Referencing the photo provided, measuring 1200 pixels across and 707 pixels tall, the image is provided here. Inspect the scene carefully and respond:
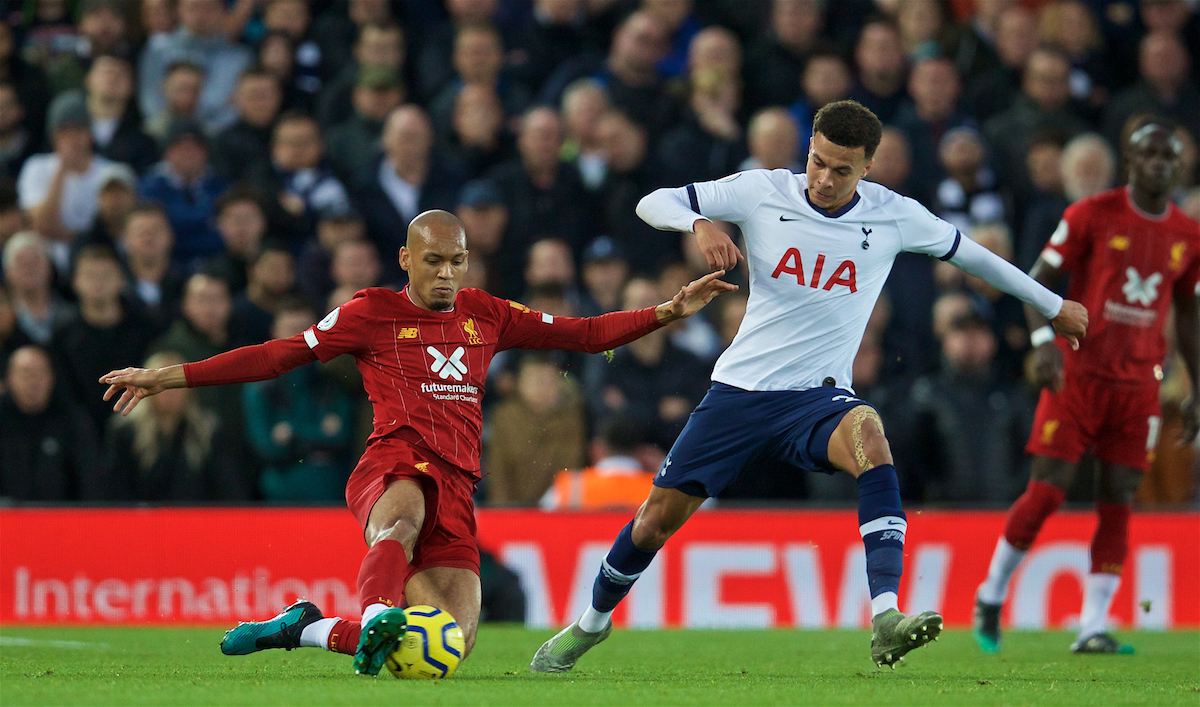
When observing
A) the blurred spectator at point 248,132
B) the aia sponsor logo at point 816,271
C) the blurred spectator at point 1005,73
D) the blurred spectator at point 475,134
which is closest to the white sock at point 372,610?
the aia sponsor logo at point 816,271

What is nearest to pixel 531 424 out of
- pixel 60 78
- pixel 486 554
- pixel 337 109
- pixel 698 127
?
pixel 486 554

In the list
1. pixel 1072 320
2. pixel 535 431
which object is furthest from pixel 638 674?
pixel 535 431

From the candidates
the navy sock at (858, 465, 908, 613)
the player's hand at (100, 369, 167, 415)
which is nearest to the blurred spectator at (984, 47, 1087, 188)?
the navy sock at (858, 465, 908, 613)

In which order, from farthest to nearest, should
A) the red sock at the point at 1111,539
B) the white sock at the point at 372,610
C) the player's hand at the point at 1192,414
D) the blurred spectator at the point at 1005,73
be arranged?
the blurred spectator at the point at 1005,73, the player's hand at the point at 1192,414, the red sock at the point at 1111,539, the white sock at the point at 372,610

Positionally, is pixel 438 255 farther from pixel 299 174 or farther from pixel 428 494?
pixel 299 174

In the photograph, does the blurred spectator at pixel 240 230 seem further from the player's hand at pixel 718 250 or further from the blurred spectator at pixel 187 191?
the player's hand at pixel 718 250

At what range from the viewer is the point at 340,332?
249 inches

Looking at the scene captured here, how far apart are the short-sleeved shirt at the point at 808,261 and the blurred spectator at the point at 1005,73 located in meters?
7.44

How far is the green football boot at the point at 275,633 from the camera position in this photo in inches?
231

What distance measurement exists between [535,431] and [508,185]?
282 centimetres

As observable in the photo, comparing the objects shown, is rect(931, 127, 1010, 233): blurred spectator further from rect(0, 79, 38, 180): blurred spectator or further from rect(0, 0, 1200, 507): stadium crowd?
rect(0, 79, 38, 180): blurred spectator

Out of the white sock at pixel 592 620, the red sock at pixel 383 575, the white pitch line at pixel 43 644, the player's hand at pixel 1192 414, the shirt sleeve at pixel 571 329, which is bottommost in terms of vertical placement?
the white pitch line at pixel 43 644

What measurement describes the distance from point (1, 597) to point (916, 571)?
21.2 feet

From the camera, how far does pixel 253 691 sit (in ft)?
17.4
